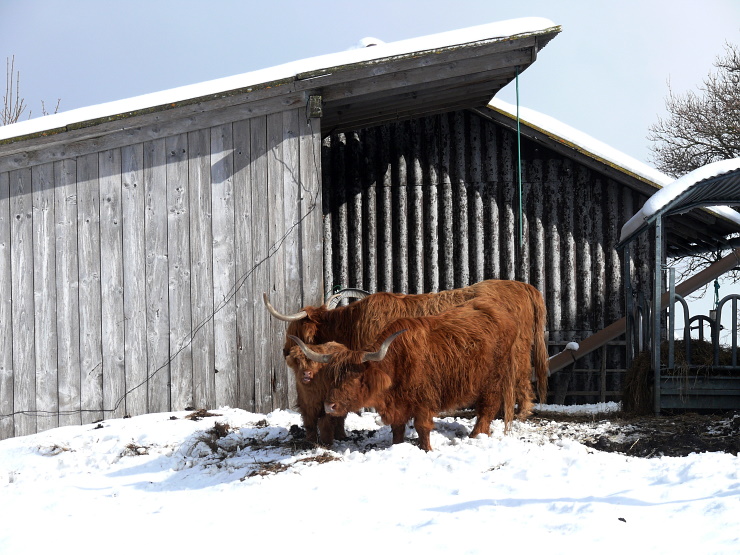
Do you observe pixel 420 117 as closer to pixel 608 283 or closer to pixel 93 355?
pixel 608 283

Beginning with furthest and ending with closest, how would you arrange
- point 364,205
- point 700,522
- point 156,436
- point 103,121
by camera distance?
point 364,205 < point 103,121 < point 156,436 < point 700,522

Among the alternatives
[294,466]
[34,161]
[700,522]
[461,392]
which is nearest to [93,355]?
[34,161]

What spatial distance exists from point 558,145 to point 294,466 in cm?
637

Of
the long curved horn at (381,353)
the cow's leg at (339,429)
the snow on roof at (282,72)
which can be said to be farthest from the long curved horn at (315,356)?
the snow on roof at (282,72)

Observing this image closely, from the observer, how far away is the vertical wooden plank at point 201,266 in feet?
28.1

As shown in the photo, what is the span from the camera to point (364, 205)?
11125 millimetres

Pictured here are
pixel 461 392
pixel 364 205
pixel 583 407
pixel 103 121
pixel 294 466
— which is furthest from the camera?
pixel 364 205

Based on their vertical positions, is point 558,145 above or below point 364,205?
above

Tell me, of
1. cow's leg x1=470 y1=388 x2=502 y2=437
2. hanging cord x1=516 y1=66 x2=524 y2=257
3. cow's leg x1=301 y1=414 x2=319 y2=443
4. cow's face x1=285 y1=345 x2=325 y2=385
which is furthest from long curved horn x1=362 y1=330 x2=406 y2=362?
hanging cord x1=516 y1=66 x2=524 y2=257

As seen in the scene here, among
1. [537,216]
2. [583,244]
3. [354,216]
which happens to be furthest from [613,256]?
[354,216]

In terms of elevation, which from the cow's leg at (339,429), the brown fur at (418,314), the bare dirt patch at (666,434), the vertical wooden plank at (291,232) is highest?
the vertical wooden plank at (291,232)

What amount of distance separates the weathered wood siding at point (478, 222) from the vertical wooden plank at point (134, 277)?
9.97ft

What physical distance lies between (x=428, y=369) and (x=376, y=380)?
0.55 meters

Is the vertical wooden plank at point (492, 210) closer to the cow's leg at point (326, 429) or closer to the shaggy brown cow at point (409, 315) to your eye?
the shaggy brown cow at point (409, 315)
